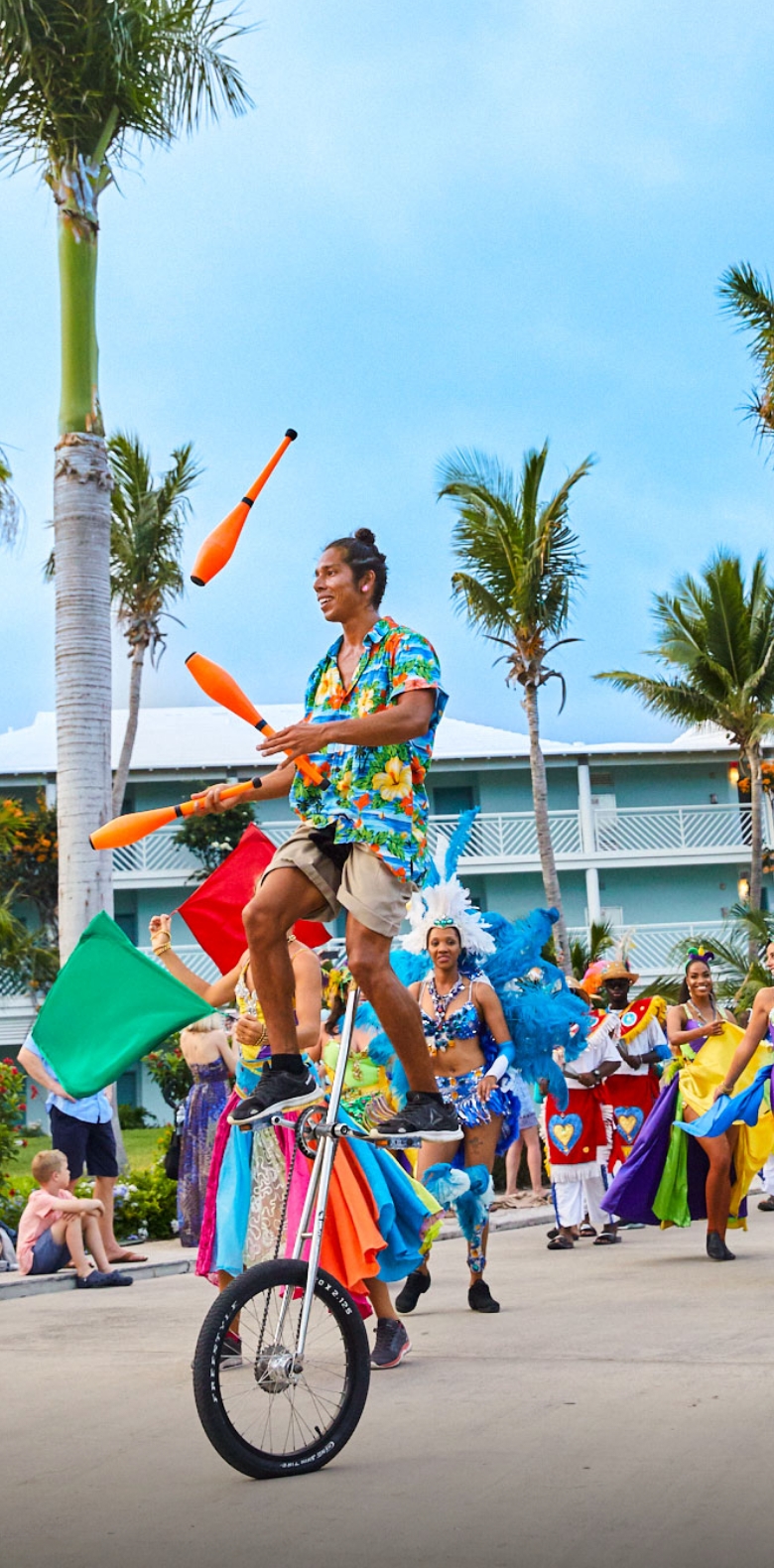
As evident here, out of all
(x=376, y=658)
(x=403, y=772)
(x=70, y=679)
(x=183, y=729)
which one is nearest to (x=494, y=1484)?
(x=403, y=772)

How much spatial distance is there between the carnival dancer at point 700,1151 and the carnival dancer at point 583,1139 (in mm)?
1611

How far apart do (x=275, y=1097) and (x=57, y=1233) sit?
20.8 feet

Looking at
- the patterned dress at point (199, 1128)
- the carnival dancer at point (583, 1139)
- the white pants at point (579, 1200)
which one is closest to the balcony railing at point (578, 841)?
the carnival dancer at point (583, 1139)

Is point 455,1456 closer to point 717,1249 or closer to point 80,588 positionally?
point 717,1249

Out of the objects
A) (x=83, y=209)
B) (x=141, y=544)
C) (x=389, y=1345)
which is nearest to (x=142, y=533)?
(x=141, y=544)

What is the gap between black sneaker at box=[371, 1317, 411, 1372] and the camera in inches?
257

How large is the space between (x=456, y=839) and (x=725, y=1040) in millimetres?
3054

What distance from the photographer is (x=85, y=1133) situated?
1111 centimetres

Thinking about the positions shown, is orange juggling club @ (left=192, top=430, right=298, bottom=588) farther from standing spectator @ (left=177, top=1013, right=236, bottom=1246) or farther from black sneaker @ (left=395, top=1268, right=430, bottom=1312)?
standing spectator @ (left=177, top=1013, right=236, bottom=1246)

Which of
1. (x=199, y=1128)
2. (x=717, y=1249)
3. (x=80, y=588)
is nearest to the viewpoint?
(x=717, y=1249)

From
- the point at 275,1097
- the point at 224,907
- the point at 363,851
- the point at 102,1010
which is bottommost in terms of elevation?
the point at 275,1097

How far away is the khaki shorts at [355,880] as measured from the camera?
474cm

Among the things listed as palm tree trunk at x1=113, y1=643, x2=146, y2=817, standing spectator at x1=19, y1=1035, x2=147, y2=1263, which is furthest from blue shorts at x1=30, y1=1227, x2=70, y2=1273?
palm tree trunk at x1=113, y1=643, x2=146, y2=817

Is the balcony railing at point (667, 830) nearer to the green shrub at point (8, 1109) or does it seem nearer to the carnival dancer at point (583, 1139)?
the green shrub at point (8, 1109)
